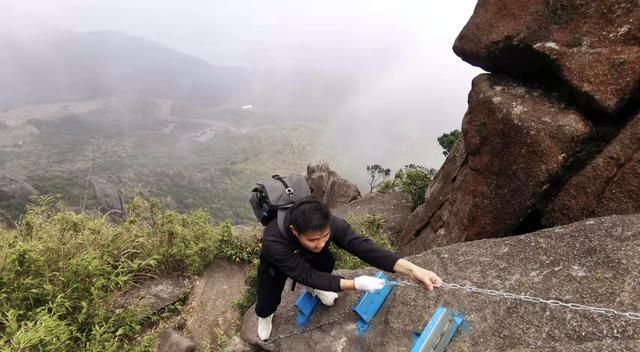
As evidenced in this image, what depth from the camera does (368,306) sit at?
558 centimetres

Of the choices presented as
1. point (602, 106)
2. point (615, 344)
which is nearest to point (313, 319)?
point (615, 344)

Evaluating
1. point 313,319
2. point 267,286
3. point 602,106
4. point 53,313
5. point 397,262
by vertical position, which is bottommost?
point 53,313

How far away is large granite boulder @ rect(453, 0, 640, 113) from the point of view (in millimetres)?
6398

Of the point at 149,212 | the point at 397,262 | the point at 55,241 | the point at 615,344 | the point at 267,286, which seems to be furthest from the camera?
the point at 149,212

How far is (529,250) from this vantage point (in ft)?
17.4

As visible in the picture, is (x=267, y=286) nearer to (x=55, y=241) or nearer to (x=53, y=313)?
(x=53, y=313)

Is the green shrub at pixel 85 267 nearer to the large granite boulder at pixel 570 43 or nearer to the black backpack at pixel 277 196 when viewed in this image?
the black backpack at pixel 277 196

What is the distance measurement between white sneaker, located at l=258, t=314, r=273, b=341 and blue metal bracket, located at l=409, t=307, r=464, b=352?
228 cm

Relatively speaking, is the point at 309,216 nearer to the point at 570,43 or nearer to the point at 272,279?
the point at 272,279

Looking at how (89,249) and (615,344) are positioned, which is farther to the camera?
(89,249)

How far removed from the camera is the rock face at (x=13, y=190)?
7050 cm

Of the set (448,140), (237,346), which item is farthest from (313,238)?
(448,140)

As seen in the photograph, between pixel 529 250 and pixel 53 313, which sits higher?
pixel 529 250

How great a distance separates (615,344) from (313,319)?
3.45 meters
